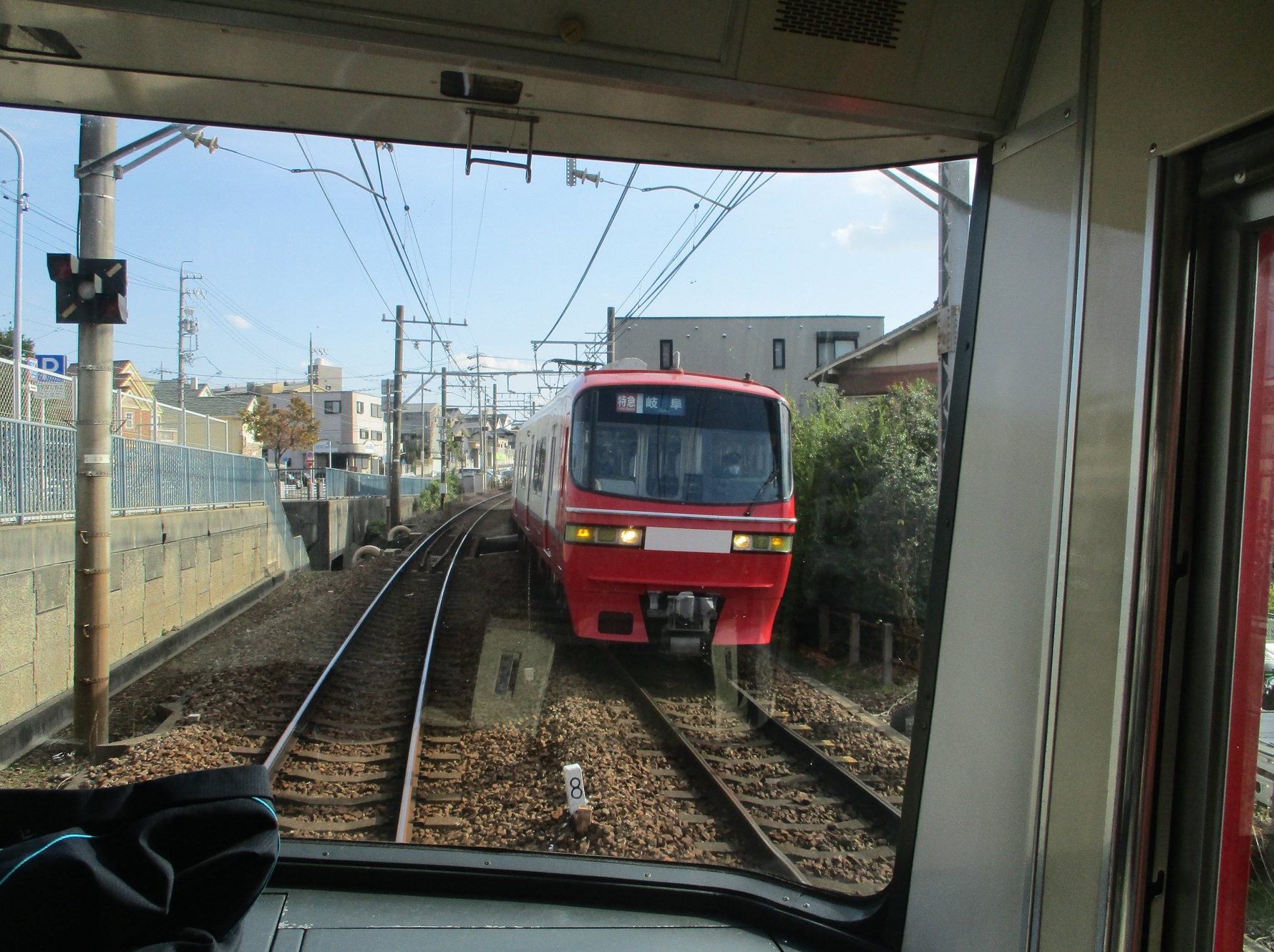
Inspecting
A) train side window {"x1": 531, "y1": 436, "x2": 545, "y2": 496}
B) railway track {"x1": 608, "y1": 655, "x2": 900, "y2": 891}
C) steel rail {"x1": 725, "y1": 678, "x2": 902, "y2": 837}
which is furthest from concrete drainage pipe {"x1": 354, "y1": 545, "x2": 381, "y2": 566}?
steel rail {"x1": 725, "y1": 678, "x2": 902, "y2": 837}

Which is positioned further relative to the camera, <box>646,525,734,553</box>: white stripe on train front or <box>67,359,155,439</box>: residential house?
<box>646,525,734,553</box>: white stripe on train front

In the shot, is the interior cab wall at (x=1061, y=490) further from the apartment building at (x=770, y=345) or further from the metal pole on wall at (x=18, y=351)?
the apartment building at (x=770, y=345)

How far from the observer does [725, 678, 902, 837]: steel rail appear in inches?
144

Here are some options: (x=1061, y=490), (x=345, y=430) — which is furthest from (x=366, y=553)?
(x=1061, y=490)

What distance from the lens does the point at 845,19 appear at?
1.57m

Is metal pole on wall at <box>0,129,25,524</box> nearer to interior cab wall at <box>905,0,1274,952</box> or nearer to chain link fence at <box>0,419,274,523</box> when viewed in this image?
chain link fence at <box>0,419,274,523</box>

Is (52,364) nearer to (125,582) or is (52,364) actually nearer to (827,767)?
(125,582)

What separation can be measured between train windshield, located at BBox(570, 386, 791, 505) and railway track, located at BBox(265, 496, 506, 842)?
2.05m

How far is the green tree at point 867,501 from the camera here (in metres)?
5.67

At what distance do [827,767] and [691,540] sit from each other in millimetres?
1921

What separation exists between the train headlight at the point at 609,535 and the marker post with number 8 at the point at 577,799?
7.52 ft

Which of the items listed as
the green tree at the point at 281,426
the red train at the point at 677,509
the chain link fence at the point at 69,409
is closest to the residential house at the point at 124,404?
the chain link fence at the point at 69,409

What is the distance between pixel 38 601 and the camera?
4.94 metres

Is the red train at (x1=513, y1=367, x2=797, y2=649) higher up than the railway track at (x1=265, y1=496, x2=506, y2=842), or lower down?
higher up
